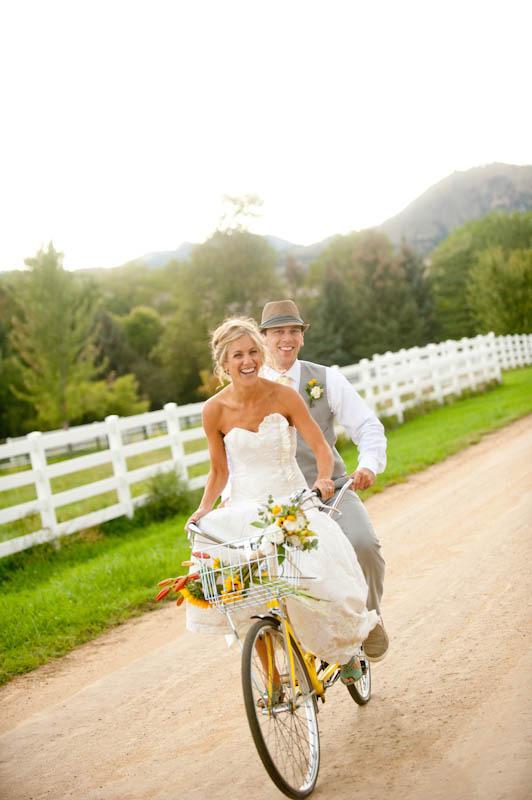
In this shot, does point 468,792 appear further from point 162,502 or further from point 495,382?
point 495,382

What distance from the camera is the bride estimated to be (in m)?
4.02

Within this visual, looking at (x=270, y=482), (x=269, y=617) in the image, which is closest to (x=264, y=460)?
(x=270, y=482)

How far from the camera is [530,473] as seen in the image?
1101 cm

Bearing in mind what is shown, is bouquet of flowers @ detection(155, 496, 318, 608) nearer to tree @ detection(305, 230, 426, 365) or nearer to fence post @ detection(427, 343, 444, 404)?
fence post @ detection(427, 343, 444, 404)

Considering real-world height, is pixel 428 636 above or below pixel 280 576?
below

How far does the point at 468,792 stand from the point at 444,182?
86.0 m

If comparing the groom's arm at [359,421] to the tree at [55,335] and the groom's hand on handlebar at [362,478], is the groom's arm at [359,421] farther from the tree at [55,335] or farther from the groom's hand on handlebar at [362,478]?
the tree at [55,335]

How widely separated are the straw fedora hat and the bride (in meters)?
0.88

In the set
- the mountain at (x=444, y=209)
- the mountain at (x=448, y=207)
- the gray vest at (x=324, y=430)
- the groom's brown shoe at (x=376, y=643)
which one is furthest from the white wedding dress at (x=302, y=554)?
the mountain at (x=448, y=207)

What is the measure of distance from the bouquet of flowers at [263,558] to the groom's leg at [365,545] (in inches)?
32.1

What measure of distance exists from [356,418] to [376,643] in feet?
3.97

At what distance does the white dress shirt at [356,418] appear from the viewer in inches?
190

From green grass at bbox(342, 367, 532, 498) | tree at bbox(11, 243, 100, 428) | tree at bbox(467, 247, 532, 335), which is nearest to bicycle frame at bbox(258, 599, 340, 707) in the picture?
green grass at bbox(342, 367, 532, 498)

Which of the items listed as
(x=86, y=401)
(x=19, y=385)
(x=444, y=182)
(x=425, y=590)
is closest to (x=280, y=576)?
(x=425, y=590)
